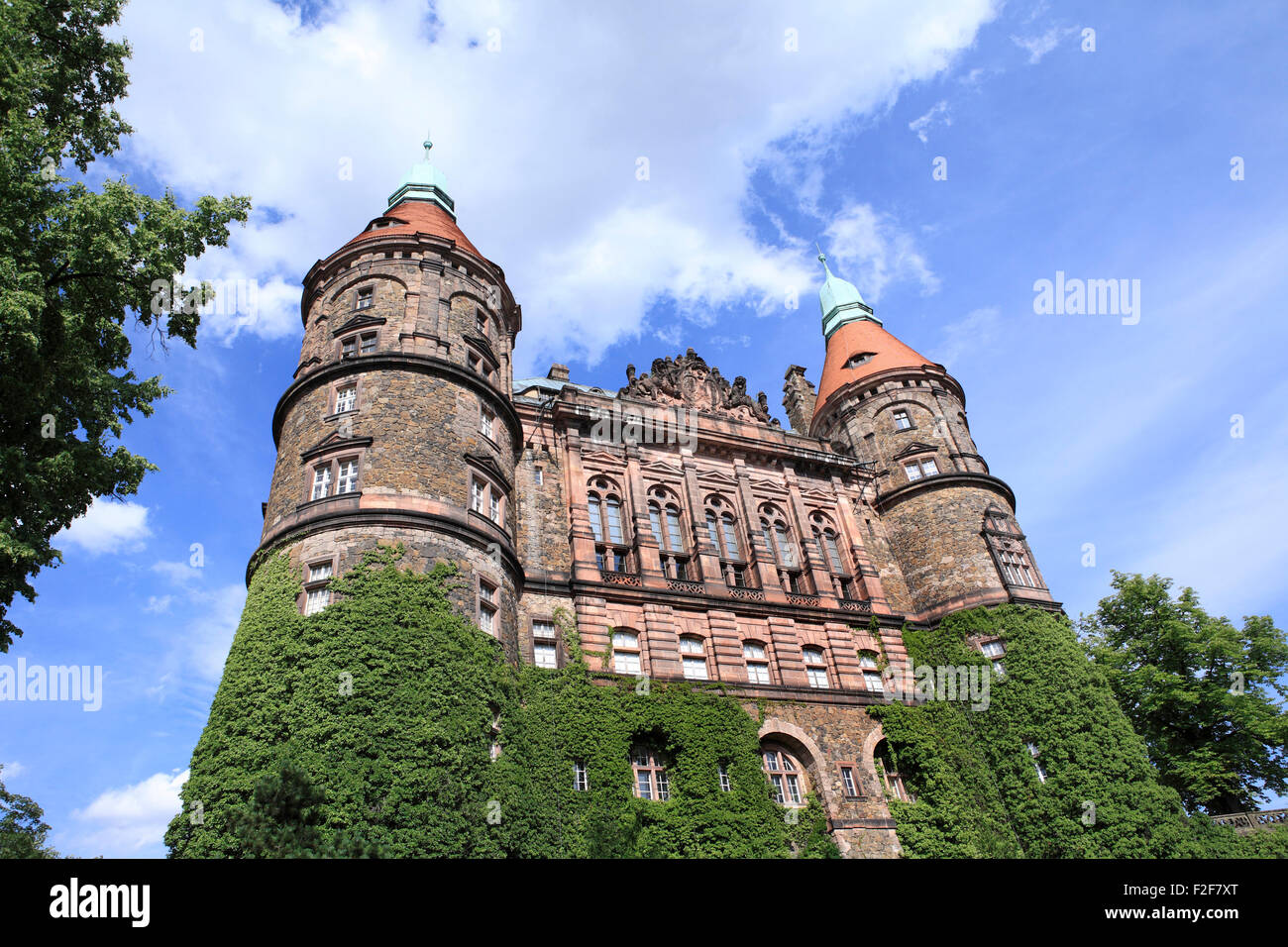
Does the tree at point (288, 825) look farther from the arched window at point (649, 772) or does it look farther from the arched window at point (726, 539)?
the arched window at point (726, 539)

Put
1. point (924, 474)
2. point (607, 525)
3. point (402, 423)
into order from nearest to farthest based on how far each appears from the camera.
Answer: point (402, 423)
point (607, 525)
point (924, 474)

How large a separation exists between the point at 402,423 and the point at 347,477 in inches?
88.9

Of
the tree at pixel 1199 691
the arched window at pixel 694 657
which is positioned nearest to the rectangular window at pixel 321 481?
the arched window at pixel 694 657

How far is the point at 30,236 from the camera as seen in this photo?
13.8 metres

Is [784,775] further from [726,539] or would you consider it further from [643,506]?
[643,506]

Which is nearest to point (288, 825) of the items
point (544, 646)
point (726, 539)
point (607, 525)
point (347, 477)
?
point (347, 477)

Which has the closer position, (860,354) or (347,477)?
(347,477)

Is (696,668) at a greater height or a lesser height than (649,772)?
greater

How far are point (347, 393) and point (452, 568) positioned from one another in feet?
23.1

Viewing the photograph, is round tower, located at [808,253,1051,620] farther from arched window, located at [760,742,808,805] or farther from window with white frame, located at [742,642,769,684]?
arched window, located at [760,742,808,805]

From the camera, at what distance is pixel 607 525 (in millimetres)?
28453

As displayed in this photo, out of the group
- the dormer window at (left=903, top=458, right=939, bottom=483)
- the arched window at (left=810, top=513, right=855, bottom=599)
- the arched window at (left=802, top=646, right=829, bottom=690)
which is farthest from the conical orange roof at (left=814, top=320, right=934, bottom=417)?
the arched window at (left=802, top=646, right=829, bottom=690)
